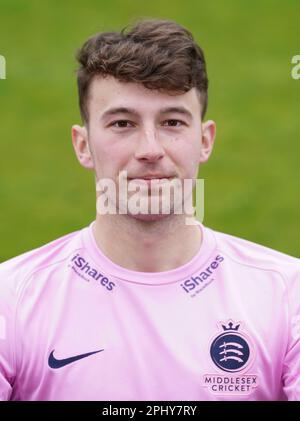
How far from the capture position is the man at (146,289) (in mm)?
5055

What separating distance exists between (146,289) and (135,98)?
996mm

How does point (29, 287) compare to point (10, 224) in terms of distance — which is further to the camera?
point (10, 224)

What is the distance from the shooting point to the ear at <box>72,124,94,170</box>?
18.2ft

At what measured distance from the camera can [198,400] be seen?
198 inches

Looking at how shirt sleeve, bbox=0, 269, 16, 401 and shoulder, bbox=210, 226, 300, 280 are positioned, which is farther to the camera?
shoulder, bbox=210, 226, 300, 280

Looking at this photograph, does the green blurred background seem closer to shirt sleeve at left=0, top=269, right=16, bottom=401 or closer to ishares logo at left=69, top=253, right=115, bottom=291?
ishares logo at left=69, top=253, right=115, bottom=291

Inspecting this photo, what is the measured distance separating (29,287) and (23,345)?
321 millimetres

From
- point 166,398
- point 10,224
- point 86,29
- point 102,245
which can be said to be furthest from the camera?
point 86,29

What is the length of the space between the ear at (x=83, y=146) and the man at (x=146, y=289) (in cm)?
14

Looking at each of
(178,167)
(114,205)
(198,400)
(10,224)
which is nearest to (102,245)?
(114,205)

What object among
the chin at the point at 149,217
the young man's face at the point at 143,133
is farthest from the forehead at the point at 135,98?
the chin at the point at 149,217

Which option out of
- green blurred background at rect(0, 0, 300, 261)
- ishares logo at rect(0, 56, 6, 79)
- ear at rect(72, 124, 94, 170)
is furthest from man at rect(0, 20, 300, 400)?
ishares logo at rect(0, 56, 6, 79)

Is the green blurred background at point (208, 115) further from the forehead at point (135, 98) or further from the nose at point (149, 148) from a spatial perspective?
the nose at point (149, 148)

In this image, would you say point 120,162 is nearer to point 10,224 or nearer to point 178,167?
point 178,167
